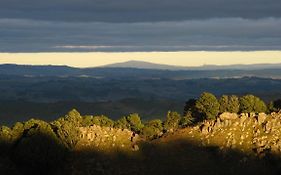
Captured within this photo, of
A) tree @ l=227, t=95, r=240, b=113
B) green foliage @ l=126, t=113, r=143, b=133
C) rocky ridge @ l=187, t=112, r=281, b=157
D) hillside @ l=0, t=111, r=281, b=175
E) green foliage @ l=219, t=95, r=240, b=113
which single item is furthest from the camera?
green foliage @ l=126, t=113, r=143, b=133

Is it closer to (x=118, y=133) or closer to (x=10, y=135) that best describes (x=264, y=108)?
(x=118, y=133)

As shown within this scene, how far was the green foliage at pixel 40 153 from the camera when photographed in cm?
12344

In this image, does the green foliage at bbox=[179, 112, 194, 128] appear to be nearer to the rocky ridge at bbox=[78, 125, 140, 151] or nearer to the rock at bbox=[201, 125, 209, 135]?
the rock at bbox=[201, 125, 209, 135]

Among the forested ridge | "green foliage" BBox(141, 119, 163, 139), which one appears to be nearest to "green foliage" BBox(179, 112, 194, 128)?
"green foliage" BBox(141, 119, 163, 139)

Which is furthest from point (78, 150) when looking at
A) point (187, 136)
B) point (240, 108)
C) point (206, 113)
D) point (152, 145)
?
Result: point (240, 108)

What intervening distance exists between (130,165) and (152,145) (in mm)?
11921

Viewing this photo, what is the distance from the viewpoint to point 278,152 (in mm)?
125312

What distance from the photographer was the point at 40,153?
124125 millimetres

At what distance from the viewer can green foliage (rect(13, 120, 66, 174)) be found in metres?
123

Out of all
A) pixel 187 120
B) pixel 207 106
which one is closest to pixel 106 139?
pixel 187 120

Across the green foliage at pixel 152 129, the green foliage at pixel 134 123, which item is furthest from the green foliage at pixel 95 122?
the green foliage at pixel 152 129

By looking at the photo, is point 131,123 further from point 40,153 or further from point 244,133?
point 40,153

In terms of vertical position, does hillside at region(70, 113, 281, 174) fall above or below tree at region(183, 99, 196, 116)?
below

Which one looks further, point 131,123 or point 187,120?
point 131,123
